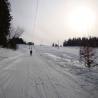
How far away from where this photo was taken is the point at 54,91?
5812mm

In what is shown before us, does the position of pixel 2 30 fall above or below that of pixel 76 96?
above

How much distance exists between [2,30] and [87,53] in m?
20.2

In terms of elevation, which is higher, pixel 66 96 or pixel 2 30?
pixel 2 30

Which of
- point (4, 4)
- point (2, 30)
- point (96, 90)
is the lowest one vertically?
point (96, 90)

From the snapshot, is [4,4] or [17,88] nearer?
[17,88]

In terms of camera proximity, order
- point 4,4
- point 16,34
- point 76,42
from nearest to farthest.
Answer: point 4,4
point 16,34
point 76,42

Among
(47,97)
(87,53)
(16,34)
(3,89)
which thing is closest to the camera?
(47,97)

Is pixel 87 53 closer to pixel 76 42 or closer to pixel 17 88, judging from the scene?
pixel 17 88

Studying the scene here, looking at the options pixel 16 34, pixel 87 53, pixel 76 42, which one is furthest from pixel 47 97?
pixel 76 42

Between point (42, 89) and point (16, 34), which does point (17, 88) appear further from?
point (16, 34)

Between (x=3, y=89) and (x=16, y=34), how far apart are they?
197 ft

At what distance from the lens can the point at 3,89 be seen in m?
5.89

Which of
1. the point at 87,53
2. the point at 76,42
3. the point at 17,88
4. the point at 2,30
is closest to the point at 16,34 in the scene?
the point at 2,30

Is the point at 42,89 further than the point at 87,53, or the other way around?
the point at 87,53
